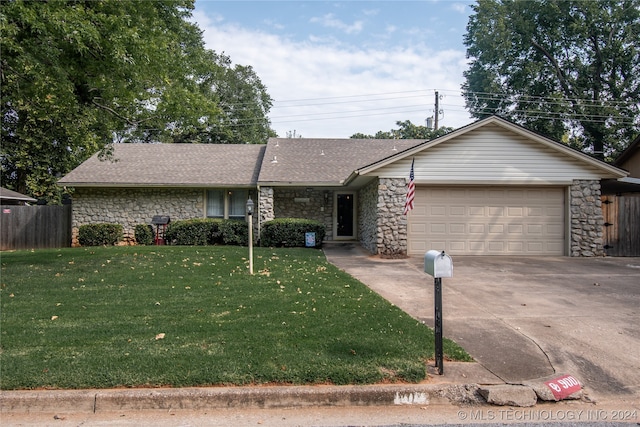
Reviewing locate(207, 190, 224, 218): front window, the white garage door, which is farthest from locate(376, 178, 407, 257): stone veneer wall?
locate(207, 190, 224, 218): front window

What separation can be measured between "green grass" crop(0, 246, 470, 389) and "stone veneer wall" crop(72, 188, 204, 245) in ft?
27.6

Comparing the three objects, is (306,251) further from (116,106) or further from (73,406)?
(73,406)

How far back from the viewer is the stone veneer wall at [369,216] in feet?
44.3

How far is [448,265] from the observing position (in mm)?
4055

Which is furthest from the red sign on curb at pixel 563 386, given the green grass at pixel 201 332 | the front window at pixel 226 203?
the front window at pixel 226 203

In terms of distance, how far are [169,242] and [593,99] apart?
2890 cm

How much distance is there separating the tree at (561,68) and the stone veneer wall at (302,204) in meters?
17.1

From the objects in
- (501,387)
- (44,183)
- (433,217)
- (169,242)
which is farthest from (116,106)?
(44,183)

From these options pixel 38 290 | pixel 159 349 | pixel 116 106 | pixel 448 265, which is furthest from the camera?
pixel 116 106

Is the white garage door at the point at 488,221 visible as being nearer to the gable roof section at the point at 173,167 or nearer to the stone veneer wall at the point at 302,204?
the stone veneer wall at the point at 302,204

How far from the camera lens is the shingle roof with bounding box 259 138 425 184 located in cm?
1669

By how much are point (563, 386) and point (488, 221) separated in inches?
397

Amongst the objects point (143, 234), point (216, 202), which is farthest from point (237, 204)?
point (143, 234)

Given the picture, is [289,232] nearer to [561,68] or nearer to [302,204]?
[302,204]
